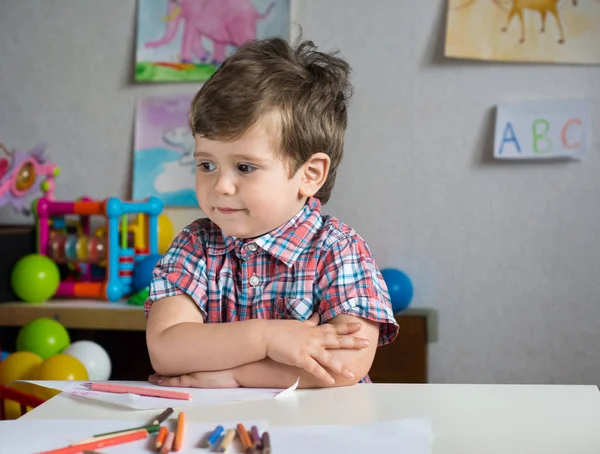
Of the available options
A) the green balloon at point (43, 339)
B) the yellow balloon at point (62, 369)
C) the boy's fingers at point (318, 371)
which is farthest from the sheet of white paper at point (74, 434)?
the green balloon at point (43, 339)

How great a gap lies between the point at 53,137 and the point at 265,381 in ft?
6.15

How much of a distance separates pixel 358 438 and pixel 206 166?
0.42m

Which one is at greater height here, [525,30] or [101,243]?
[525,30]

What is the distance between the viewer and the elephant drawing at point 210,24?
7.39ft

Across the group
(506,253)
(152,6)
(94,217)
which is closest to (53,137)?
(94,217)

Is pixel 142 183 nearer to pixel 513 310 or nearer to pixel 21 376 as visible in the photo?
pixel 21 376

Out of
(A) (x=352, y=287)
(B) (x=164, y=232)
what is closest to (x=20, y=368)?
(B) (x=164, y=232)

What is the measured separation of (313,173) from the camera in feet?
3.18

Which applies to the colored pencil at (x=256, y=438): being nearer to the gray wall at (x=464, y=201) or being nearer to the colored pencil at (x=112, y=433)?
the colored pencil at (x=112, y=433)

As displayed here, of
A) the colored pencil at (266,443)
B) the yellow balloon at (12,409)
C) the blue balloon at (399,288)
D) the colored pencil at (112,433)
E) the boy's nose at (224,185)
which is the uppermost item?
the boy's nose at (224,185)

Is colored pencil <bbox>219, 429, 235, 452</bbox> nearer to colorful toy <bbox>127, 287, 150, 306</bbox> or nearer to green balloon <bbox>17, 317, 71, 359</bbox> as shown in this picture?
green balloon <bbox>17, 317, 71, 359</bbox>

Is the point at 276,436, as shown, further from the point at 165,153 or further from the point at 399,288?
the point at 165,153

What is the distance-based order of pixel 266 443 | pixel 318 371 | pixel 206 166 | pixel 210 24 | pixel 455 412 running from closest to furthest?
pixel 266 443 → pixel 455 412 → pixel 318 371 → pixel 206 166 → pixel 210 24

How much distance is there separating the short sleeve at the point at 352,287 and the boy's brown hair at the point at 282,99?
0.41 ft
